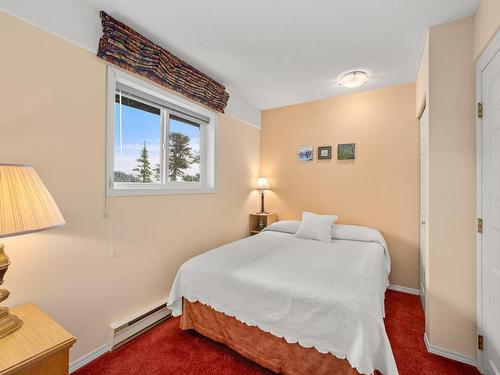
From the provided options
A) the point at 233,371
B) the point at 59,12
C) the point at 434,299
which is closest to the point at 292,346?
the point at 233,371

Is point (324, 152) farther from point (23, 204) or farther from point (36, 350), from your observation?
point (36, 350)

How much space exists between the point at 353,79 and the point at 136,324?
Result: 3334 millimetres

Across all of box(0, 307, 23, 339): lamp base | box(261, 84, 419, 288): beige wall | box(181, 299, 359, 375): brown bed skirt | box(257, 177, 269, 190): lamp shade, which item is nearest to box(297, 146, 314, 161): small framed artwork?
box(261, 84, 419, 288): beige wall

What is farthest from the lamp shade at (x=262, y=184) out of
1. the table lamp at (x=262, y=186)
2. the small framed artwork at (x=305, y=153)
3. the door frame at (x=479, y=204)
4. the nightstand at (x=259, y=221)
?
the door frame at (x=479, y=204)

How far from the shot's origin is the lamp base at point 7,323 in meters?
1.08

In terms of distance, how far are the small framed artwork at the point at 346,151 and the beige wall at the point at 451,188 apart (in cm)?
139

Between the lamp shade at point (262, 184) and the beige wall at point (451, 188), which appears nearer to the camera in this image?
the beige wall at point (451, 188)

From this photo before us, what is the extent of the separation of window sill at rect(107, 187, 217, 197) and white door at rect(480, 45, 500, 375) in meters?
2.47

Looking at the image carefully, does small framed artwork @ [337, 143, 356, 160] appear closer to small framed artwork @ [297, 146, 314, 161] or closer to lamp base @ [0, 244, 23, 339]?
small framed artwork @ [297, 146, 314, 161]

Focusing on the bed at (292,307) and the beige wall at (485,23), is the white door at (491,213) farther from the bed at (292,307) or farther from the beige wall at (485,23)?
the bed at (292,307)

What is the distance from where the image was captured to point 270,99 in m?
3.53

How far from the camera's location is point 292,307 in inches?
59.7

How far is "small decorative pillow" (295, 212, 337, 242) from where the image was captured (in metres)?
2.87

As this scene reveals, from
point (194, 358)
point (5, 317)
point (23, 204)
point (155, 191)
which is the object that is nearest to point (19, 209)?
point (23, 204)
